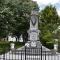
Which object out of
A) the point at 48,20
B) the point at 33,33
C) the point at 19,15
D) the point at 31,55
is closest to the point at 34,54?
the point at 31,55

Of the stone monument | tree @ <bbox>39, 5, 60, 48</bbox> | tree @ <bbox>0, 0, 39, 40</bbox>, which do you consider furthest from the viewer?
tree @ <bbox>39, 5, 60, 48</bbox>

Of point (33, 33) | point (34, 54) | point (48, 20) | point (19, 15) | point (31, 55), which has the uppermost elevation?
point (19, 15)

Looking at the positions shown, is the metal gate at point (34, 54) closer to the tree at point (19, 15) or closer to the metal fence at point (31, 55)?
the metal fence at point (31, 55)

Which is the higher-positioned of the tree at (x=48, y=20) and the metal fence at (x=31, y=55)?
the tree at (x=48, y=20)

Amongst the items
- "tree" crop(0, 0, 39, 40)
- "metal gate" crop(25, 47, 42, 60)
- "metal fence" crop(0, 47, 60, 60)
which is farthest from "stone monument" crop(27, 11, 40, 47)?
"tree" crop(0, 0, 39, 40)

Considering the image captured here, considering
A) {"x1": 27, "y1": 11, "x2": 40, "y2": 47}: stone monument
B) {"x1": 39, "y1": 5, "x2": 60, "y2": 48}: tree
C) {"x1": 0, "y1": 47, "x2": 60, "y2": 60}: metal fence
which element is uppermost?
{"x1": 39, "y1": 5, "x2": 60, "y2": 48}: tree

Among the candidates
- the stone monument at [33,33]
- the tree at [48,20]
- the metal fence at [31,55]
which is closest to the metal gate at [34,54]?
the metal fence at [31,55]

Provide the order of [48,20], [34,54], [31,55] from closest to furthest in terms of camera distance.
→ [34,54] < [31,55] < [48,20]

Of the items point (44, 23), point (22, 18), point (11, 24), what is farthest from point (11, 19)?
point (44, 23)

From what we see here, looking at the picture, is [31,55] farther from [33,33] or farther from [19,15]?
[19,15]

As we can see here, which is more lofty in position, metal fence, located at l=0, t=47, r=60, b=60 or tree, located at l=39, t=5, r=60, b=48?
tree, located at l=39, t=5, r=60, b=48

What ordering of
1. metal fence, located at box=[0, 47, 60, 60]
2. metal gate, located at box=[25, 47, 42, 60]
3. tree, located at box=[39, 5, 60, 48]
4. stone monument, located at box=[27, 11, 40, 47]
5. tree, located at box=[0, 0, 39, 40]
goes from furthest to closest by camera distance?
tree, located at box=[39, 5, 60, 48], tree, located at box=[0, 0, 39, 40], stone monument, located at box=[27, 11, 40, 47], metal gate, located at box=[25, 47, 42, 60], metal fence, located at box=[0, 47, 60, 60]

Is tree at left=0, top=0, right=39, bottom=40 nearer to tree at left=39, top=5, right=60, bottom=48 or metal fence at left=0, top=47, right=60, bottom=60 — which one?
tree at left=39, top=5, right=60, bottom=48

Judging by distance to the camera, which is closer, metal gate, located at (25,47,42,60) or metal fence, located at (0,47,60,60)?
metal fence, located at (0,47,60,60)
